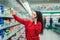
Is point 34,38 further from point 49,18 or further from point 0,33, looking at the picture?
point 49,18

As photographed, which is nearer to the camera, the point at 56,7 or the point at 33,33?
the point at 33,33

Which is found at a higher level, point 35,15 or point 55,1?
point 55,1

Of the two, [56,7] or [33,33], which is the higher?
[56,7]

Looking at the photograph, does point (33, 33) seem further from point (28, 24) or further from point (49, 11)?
point (49, 11)

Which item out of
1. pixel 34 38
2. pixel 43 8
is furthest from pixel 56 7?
pixel 34 38

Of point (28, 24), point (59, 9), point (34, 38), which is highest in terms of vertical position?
point (59, 9)

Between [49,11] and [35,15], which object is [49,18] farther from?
[35,15]

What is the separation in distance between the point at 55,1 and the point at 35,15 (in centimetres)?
1509

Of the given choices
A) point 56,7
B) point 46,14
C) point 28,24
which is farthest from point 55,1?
point 28,24

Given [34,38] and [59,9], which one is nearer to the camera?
[34,38]

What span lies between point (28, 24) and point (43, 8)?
48.4 feet

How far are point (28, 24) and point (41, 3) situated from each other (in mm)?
14822

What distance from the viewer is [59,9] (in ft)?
59.8

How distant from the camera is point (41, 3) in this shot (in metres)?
18.4
